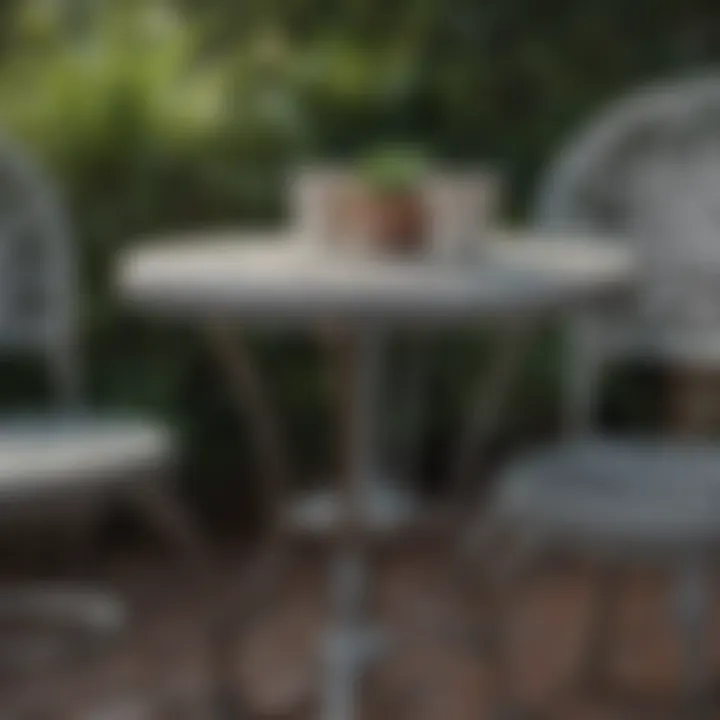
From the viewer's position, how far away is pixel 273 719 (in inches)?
83.9

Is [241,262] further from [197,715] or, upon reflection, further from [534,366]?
[534,366]

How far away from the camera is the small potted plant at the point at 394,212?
5.96 ft

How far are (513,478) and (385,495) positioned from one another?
24cm

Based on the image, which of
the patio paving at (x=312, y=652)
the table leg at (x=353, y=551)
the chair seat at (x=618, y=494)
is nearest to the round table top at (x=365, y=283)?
the table leg at (x=353, y=551)

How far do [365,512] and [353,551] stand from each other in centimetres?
6

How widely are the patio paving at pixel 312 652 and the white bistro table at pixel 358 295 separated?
0.15 m

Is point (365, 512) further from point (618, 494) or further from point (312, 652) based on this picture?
point (312, 652)

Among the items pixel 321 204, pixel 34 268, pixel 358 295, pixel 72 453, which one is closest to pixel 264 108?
pixel 34 268

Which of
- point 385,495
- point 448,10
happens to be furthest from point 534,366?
point 385,495

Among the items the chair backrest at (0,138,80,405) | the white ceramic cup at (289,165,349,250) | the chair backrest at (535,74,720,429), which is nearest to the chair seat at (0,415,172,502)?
Answer: the chair backrest at (0,138,80,405)

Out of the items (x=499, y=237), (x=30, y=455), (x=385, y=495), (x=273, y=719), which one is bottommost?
(x=273, y=719)

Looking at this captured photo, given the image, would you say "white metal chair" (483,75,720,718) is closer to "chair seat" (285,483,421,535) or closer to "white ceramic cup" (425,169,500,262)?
"chair seat" (285,483,421,535)

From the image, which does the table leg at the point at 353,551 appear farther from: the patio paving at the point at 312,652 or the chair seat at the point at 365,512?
the patio paving at the point at 312,652

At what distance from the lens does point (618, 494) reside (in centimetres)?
185
